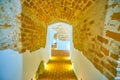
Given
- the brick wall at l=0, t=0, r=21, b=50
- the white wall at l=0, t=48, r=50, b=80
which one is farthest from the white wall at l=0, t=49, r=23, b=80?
the brick wall at l=0, t=0, r=21, b=50

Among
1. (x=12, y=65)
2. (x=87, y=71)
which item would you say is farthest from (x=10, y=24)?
(x=87, y=71)

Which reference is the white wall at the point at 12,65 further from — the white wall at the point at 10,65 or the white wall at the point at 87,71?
the white wall at the point at 87,71

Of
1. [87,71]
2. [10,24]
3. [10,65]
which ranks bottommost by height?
[87,71]

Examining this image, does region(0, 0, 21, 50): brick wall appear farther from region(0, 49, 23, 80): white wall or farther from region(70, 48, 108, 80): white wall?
region(70, 48, 108, 80): white wall

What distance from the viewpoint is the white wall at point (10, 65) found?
7.65 ft

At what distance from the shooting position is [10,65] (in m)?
2.38

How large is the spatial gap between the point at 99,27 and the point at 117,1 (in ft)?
1.96

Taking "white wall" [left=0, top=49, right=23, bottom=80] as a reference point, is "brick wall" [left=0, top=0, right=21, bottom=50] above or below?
above

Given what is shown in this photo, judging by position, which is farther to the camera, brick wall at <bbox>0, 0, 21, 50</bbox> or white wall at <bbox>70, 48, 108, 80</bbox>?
brick wall at <bbox>0, 0, 21, 50</bbox>

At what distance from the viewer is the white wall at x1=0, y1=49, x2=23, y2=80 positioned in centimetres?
233

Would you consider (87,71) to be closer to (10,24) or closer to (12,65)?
(12,65)

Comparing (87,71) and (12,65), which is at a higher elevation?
(12,65)

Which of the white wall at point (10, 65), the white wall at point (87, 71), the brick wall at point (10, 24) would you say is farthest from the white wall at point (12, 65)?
the white wall at point (87, 71)

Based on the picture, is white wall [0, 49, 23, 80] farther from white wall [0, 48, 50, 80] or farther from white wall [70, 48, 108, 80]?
white wall [70, 48, 108, 80]
